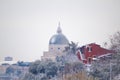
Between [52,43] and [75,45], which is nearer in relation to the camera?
[75,45]

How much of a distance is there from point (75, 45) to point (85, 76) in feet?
106

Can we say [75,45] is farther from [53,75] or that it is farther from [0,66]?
[0,66]

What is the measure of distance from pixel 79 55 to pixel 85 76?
963 inches

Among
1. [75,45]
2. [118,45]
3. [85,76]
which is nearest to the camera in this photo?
[85,76]

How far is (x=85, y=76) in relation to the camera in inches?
1526

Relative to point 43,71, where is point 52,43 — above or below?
above

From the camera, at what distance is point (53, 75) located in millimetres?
51625

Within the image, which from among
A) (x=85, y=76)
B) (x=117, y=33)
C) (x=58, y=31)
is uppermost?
(x=58, y=31)

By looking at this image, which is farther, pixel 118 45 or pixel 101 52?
pixel 101 52

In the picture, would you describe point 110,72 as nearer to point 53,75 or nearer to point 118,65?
point 118,65

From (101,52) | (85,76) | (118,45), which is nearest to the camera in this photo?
(85,76)

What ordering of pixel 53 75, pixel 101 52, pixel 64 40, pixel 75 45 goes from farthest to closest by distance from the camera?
pixel 64 40 → pixel 75 45 → pixel 101 52 → pixel 53 75

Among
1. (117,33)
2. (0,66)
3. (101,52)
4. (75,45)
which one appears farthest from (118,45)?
(0,66)

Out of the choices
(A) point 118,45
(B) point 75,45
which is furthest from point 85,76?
(B) point 75,45
